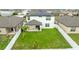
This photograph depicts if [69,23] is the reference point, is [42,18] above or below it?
above

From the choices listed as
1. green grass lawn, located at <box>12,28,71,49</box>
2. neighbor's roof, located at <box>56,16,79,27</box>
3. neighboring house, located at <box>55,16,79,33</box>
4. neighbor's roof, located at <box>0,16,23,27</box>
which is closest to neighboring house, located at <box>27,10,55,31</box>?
neighboring house, located at <box>55,16,79,33</box>

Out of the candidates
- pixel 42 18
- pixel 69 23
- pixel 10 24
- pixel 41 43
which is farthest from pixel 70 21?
pixel 10 24

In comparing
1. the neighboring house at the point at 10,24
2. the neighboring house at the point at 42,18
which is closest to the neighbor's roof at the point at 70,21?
the neighboring house at the point at 42,18

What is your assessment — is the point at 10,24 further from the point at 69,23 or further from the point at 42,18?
the point at 69,23

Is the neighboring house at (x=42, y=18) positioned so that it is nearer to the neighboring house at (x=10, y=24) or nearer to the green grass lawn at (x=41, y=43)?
the neighboring house at (x=10, y=24)
